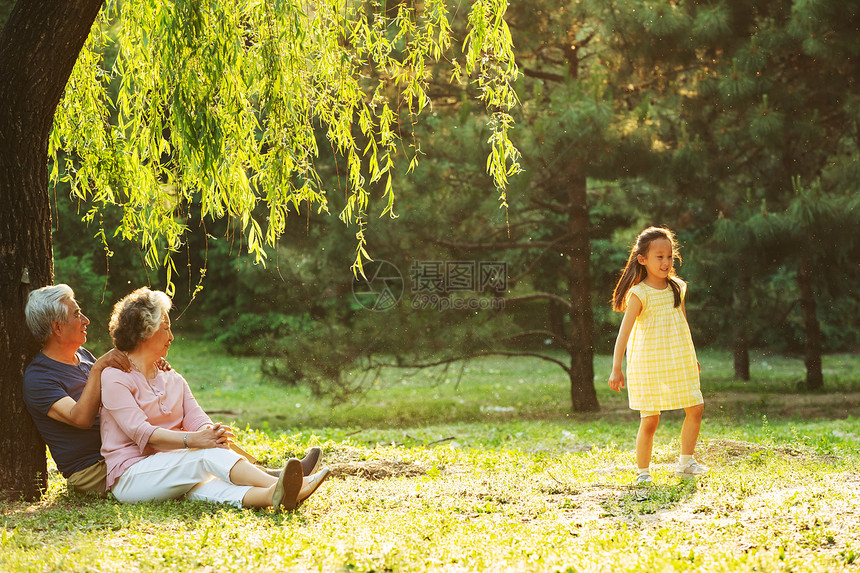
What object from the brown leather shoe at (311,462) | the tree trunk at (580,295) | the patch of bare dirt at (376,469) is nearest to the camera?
the brown leather shoe at (311,462)

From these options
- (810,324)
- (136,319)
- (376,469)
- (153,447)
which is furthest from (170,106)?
(810,324)

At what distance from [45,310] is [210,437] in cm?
109

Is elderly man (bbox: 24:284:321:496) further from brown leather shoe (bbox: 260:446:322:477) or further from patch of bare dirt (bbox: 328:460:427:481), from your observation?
patch of bare dirt (bbox: 328:460:427:481)

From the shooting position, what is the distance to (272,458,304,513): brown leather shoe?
4.18 meters

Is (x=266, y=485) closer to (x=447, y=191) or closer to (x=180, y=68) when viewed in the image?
(x=180, y=68)

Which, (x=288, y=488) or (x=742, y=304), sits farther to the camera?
(x=742, y=304)

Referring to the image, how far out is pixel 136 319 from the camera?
15.0 feet

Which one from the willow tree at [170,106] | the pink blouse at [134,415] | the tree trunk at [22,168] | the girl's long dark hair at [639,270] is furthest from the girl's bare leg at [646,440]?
the tree trunk at [22,168]

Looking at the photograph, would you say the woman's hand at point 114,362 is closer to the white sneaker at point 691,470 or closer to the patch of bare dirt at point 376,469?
the patch of bare dirt at point 376,469

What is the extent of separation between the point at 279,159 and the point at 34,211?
1390 mm

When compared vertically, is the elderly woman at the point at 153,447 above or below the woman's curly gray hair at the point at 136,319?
below

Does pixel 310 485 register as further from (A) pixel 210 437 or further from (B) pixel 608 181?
(B) pixel 608 181

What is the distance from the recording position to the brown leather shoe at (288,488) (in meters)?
4.18

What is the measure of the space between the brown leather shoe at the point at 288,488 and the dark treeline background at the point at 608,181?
793cm
